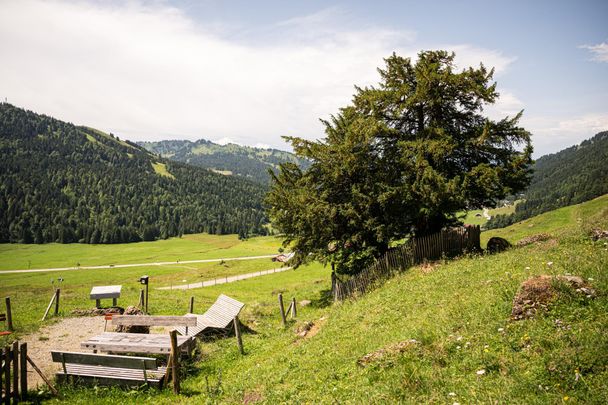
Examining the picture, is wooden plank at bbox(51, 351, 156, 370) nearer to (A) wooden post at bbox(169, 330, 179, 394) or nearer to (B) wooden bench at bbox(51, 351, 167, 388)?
(B) wooden bench at bbox(51, 351, 167, 388)

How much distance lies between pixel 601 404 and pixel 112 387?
44.6 feet

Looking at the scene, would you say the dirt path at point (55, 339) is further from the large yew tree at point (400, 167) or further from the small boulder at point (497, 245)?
the small boulder at point (497, 245)

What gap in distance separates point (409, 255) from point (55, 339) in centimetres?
2130

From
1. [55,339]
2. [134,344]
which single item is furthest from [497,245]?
[55,339]

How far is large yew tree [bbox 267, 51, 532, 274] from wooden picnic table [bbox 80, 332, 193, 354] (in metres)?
12.5

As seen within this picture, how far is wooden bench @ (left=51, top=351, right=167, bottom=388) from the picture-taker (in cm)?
1211

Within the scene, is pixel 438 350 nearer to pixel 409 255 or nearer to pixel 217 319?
pixel 217 319

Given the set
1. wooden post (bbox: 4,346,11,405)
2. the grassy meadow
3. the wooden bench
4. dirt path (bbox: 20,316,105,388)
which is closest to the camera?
the grassy meadow

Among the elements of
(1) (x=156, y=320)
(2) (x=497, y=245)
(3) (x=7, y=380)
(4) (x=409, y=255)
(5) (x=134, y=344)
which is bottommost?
(5) (x=134, y=344)

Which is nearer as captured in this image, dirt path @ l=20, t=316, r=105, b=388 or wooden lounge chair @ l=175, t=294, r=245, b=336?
dirt path @ l=20, t=316, r=105, b=388

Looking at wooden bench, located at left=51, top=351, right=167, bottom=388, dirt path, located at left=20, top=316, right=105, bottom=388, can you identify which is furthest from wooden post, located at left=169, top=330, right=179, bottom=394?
dirt path, located at left=20, top=316, right=105, bottom=388

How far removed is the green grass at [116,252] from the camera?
116325mm

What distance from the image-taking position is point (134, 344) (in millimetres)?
13477

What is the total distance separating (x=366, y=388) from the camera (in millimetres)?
8820
